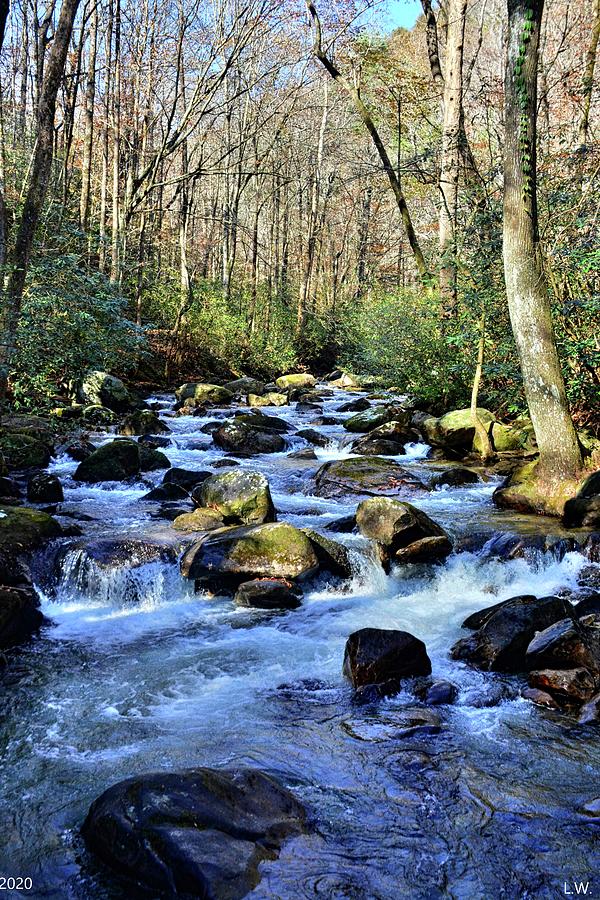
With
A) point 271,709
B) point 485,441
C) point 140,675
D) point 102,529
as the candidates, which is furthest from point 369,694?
point 485,441

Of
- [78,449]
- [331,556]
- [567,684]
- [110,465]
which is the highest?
[78,449]

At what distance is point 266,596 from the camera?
6645 millimetres

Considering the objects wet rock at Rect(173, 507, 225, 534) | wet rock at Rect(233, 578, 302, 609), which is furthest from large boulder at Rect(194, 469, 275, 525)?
wet rock at Rect(233, 578, 302, 609)

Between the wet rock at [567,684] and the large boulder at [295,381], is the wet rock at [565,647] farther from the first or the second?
the large boulder at [295,381]

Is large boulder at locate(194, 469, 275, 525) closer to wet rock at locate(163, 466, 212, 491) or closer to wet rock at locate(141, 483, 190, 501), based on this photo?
wet rock at locate(141, 483, 190, 501)

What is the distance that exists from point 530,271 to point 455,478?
3419 mm

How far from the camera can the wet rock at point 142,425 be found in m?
13.7

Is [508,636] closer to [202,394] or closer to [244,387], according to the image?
[202,394]

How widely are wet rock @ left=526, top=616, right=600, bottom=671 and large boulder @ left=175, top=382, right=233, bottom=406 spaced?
13.3 metres

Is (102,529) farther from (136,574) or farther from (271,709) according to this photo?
(271,709)

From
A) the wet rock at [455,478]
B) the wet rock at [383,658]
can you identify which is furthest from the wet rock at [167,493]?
the wet rock at [383,658]

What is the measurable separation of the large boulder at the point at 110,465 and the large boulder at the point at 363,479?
289cm

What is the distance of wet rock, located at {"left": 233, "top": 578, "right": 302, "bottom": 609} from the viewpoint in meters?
6.65

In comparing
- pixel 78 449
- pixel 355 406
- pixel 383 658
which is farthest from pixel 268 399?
pixel 383 658
